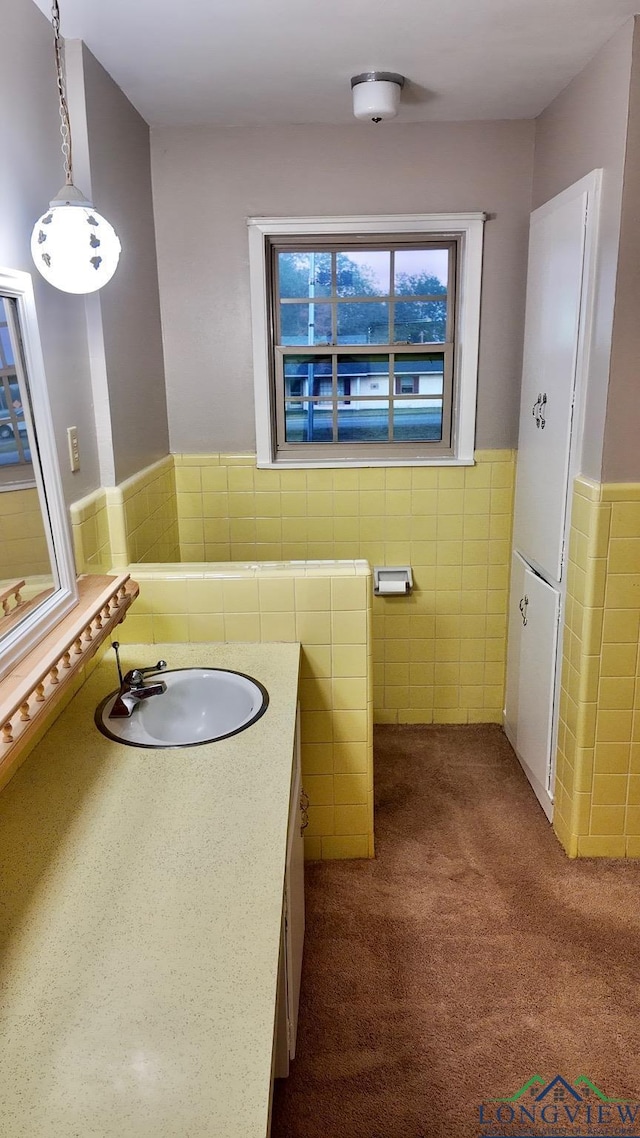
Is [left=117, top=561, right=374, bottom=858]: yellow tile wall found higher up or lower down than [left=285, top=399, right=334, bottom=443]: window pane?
lower down

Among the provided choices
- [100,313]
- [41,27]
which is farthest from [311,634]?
[41,27]

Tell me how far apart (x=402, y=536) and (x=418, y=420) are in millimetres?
542

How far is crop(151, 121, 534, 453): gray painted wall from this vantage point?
3002 millimetres

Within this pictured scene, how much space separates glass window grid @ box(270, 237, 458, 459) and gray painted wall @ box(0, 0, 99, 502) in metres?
1.19

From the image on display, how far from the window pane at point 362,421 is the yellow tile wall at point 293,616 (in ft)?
4.16

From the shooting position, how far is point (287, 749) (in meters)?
1.67

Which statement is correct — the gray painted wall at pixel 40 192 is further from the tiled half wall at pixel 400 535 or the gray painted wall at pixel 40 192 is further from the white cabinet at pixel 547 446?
the white cabinet at pixel 547 446

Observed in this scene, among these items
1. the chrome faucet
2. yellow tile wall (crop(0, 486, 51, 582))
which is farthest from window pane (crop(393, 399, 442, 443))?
yellow tile wall (crop(0, 486, 51, 582))

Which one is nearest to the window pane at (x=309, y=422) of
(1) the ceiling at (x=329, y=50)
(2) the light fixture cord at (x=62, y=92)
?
(1) the ceiling at (x=329, y=50)

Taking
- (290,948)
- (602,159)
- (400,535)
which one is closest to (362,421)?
(400,535)

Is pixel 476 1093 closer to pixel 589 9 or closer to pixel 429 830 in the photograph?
pixel 429 830

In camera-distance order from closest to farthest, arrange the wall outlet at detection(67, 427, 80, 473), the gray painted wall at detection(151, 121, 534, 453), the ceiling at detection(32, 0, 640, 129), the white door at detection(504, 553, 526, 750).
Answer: the ceiling at detection(32, 0, 640, 129) < the wall outlet at detection(67, 427, 80, 473) < the gray painted wall at detection(151, 121, 534, 453) < the white door at detection(504, 553, 526, 750)

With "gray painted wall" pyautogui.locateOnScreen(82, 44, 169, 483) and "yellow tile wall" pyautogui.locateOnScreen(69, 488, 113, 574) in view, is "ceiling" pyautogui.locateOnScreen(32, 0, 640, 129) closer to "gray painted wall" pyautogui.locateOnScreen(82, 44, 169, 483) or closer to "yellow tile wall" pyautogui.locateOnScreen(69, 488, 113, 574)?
"gray painted wall" pyautogui.locateOnScreen(82, 44, 169, 483)

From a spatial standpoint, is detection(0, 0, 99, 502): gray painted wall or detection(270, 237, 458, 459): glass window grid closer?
detection(0, 0, 99, 502): gray painted wall
